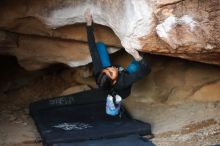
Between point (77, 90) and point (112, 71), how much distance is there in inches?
50.9

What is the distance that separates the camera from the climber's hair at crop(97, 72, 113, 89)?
463 cm

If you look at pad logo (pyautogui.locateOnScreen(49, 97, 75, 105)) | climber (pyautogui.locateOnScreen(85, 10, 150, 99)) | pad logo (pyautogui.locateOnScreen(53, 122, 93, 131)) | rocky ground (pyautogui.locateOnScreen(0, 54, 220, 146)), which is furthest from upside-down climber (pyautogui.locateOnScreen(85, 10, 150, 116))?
pad logo (pyautogui.locateOnScreen(49, 97, 75, 105))

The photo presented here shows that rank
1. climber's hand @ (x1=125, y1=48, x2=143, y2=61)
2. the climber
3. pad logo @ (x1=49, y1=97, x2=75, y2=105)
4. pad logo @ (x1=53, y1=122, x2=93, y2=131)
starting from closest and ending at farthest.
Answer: climber's hand @ (x1=125, y1=48, x2=143, y2=61), the climber, pad logo @ (x1=53, y1=122, x2=93, y2=131), pad logo @ (x1=49, y1=97, x2=75, y2=105)

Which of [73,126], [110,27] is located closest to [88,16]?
[110,27]

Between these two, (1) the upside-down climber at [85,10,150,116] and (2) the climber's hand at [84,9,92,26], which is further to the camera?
(2) the climber's hand at [84,9,92,26]

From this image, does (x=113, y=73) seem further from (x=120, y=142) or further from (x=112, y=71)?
(x=120, y=142)

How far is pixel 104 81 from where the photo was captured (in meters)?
4.64

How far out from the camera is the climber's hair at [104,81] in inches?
182

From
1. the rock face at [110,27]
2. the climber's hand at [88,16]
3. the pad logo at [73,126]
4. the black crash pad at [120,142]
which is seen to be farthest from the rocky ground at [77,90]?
the climber's hand at [88,16]

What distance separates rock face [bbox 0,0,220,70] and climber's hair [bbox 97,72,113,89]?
0.35 metres

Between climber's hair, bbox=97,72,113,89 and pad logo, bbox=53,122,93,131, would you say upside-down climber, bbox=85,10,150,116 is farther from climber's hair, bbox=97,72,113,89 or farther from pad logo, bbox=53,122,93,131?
pad logo, bbox=53,122,93,131

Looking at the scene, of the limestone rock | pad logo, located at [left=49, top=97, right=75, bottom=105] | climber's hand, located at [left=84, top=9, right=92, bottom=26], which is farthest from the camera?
pad logo, located at [left=49, top=97, right=75, bottom=105]

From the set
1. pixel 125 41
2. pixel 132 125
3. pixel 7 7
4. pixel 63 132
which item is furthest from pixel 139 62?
pixel 7 7

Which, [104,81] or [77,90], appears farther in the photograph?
[77,90]
